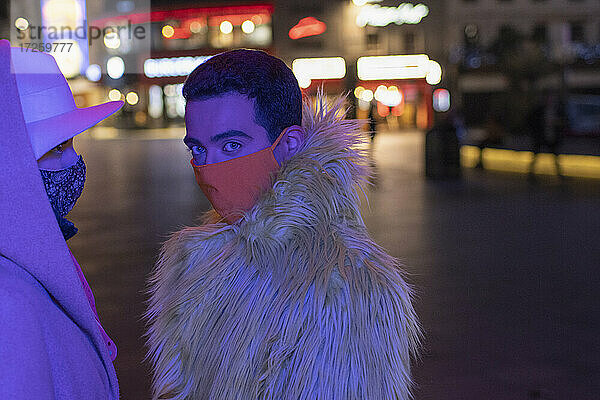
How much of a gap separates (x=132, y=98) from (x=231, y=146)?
49990 millimetres

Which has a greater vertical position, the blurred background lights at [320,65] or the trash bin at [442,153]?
the blurred background lights at [320,65]

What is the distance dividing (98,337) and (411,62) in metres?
43.2

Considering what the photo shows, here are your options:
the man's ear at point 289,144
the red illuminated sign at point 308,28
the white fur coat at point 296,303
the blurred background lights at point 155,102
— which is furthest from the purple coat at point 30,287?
the blurred background lights at point 155,102

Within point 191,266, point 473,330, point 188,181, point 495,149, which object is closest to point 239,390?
point 191,266

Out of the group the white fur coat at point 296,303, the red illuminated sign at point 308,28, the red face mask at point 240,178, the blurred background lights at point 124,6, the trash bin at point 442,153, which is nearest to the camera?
the white fur coat at point 296,303

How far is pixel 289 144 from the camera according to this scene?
62.2 inches

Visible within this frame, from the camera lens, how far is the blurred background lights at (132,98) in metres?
48.4

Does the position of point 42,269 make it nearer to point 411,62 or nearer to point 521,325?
point 521,325

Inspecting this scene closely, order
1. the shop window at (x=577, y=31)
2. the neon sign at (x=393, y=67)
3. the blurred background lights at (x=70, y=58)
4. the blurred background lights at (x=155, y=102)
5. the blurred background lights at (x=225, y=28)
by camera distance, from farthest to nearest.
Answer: the blurred background lights at (x=155, y=102), the shop window at (x=577, y=31), the neon sign at (x=393, y=67), the blurred background lights at (x=225, y=28), the blurred background lights at (x=70, y=58)

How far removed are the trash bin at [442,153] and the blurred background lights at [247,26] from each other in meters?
23.4

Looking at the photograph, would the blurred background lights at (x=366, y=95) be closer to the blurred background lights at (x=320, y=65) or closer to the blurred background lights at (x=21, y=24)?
the blurred background lights at (x=320, y=65)

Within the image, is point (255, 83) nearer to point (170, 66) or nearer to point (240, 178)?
point (240, 178)

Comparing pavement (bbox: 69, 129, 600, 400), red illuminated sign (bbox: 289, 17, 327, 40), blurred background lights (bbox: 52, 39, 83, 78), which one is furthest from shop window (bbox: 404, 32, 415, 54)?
blurred background lights (bbox: 52, 39, 83, 78)

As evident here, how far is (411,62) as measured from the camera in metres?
42.8
